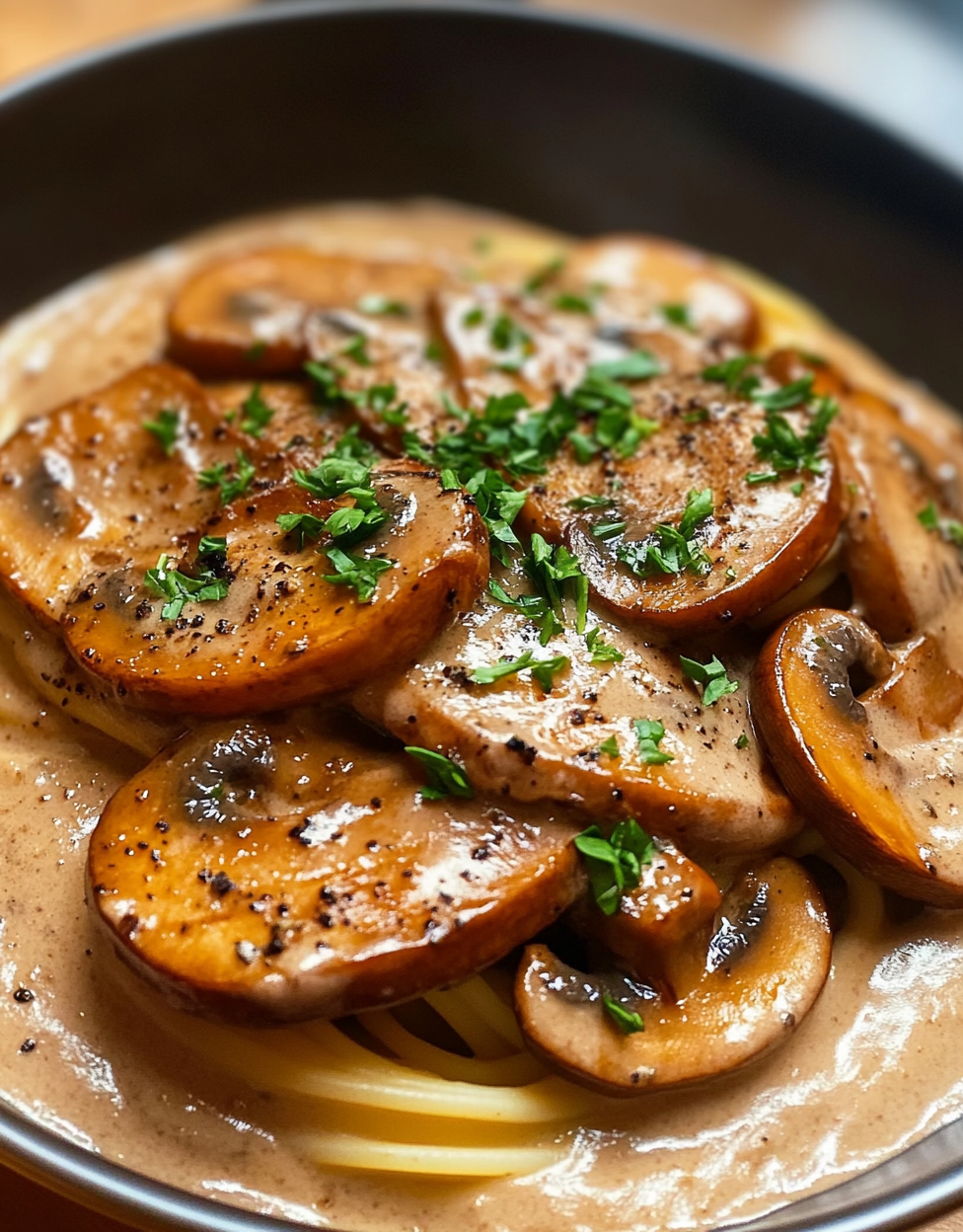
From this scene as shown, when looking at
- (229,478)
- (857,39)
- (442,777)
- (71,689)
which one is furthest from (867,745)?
(857,39)

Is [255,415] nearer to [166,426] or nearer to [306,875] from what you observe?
[166,426]

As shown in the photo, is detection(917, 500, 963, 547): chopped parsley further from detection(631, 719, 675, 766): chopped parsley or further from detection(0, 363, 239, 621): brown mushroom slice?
detection(0, 363, 239, 621): brown mushroom slice

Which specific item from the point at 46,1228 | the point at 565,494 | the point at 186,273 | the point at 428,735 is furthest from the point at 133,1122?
→ the point at 186,273

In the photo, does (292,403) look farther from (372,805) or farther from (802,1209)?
(802,1209)

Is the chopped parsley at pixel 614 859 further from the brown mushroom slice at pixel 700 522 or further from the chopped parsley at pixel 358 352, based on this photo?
the chopped parsley at pixel 358 352

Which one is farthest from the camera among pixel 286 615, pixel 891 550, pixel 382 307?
pixel 382 307

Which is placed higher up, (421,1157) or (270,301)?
(270,301)

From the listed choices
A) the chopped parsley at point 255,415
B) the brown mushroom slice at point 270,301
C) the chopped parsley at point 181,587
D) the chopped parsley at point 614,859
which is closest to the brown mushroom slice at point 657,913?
the chopped parsley at point 614,859
